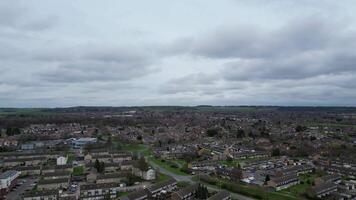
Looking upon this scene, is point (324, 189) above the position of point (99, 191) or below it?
above

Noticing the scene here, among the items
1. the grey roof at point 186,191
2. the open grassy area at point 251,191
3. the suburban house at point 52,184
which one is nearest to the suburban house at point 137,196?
the grey roof at point 186,191

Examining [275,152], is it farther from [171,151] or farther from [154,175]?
[154,175]

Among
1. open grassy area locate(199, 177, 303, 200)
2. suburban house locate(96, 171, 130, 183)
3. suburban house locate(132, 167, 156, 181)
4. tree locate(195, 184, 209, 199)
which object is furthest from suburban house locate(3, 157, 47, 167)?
tree locate(195, 184, 209, 199)

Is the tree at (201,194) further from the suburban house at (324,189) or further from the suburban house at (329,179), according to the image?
the suburban house at (329,179)

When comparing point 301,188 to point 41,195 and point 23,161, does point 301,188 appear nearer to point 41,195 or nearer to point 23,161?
point 41,195

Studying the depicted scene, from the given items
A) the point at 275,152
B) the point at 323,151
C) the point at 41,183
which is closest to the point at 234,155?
the point at 275,152

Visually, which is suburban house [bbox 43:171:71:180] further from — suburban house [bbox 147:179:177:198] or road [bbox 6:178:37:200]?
suburban house [bbox 147:179:177:198]

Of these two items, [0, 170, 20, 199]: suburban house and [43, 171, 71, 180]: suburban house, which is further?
[43, 171, 71, 180]: suburban house

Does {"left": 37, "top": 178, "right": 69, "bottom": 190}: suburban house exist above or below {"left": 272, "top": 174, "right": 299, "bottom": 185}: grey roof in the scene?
below

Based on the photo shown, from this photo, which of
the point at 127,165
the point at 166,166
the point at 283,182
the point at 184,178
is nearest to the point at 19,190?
the point at 127,165
